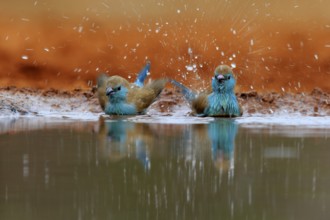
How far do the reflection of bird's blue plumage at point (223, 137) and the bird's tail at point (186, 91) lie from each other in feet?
5.27

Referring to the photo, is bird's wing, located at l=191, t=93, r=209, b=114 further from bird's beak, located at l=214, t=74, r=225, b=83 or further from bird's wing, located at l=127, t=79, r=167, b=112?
bird's wing, located at l=127, t=79, r=167, b=112

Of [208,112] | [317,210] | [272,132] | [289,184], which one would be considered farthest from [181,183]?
[208,112]

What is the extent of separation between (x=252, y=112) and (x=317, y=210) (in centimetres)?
866

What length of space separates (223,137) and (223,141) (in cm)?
47

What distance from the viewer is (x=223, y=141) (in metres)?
7.58

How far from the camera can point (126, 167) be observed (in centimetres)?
557

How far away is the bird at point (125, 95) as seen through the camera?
490 inches

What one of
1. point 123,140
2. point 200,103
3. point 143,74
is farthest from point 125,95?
point 123,140

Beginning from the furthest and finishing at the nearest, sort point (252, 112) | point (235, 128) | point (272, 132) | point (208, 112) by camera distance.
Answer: point (252, 112)
point (208, 112)
point (235, 128)
point (272, 132)

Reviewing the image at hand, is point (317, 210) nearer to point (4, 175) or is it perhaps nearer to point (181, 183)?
point (181, 183)

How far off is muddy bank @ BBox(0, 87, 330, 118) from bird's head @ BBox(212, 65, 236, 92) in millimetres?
490

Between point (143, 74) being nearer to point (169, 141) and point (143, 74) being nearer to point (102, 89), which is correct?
point (102, 89)

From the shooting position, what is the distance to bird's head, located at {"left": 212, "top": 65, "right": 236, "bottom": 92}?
40.2 ft

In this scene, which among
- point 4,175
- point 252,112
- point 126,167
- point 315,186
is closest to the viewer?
point 315,186
